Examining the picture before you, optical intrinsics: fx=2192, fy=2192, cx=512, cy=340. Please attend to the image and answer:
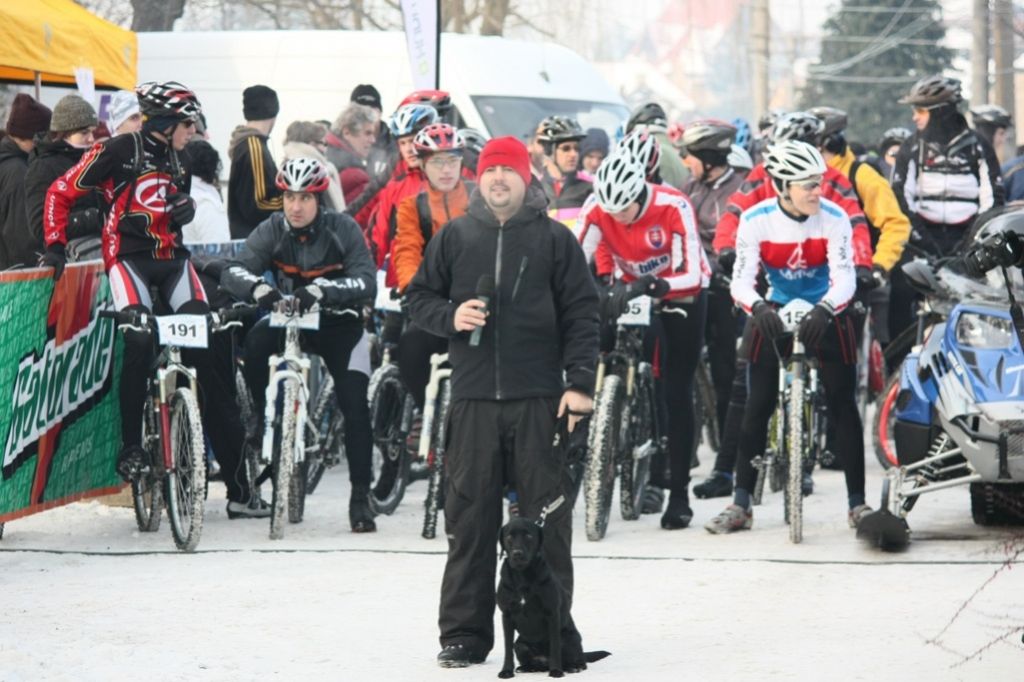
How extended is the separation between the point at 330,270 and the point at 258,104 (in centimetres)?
274

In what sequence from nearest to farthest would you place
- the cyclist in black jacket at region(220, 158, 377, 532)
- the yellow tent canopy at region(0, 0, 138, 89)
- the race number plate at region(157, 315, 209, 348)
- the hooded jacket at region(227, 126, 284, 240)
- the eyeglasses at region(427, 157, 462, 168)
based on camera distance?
the race number plate at region(157, 315, 209, 348), the cyclist in black jacket at region(220, 158, 377, 532), the eyeglasses at region(427, 157, 462, 168), the hooded jacket at region(227, 126, 284, 240), the yellow tent canopy at region(0, 0, 138, 89)

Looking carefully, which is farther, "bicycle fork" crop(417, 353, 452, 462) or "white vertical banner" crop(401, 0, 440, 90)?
"white vertical banner" crop(401, 0, 440, 90)

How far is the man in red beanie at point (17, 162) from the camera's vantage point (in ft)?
42.1

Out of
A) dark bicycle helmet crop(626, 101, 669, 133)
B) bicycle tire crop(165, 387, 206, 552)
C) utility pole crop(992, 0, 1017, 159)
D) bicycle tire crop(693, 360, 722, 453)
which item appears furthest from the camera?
utility pole crop(992, 0, 1017, 159)

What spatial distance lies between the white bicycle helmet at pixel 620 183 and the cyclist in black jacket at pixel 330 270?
50.4 inches

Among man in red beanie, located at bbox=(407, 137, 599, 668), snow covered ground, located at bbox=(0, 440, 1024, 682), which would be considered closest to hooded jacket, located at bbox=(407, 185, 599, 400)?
man in red beanie, located at bbox=(407, 137, 599, 668)

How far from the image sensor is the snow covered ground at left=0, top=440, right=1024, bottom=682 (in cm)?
789

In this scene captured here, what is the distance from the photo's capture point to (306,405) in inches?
444

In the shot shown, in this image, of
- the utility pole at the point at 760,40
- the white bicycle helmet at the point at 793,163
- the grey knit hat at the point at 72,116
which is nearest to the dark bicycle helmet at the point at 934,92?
the white bicycle helmet at the point at 793,163

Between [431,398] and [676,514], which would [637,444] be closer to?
[676,514]

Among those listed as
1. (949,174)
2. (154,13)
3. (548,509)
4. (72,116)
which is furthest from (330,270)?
(154,13)

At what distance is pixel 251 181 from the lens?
539 inches

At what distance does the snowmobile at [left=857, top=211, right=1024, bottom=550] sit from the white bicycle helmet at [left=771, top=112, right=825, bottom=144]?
2.12 meters

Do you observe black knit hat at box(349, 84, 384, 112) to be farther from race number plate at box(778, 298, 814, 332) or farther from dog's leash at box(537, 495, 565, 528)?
dog's leash at box(537, 495, 565, 528)
